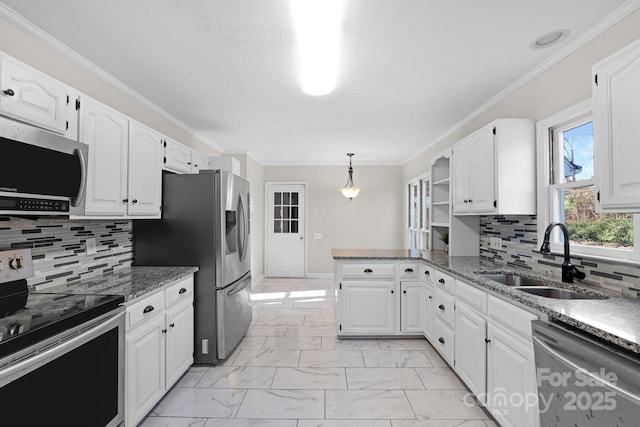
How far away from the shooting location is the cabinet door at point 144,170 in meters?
2.32

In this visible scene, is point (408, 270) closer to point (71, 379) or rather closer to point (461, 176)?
point (461, 176)

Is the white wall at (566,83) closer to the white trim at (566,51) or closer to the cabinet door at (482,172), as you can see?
the white trim at (566,51)

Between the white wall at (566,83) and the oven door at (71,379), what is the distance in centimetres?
318

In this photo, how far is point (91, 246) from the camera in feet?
7.72

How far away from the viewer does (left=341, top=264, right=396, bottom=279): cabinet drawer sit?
10.8 feet

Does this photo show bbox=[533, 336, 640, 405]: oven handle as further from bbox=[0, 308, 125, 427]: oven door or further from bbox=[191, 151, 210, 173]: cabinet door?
bbox=[191, 151, 210, 173]: cabinet door

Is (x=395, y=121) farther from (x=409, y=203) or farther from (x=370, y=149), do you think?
(x=409, y=203)

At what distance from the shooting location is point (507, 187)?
249cm

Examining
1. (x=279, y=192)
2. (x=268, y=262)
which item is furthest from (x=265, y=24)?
(x=268, y=262)

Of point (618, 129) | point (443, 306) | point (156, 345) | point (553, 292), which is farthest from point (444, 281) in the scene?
point (156, 345)

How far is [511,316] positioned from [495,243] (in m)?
1.51

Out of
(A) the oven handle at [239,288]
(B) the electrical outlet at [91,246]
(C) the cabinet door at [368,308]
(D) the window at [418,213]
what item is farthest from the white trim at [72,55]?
(D) the window at [418,213]

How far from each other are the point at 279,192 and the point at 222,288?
4090 mm

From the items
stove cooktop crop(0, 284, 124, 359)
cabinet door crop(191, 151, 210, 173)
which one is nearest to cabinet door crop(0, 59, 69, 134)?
stove cooktop crop(0, 284, 124, 359)
